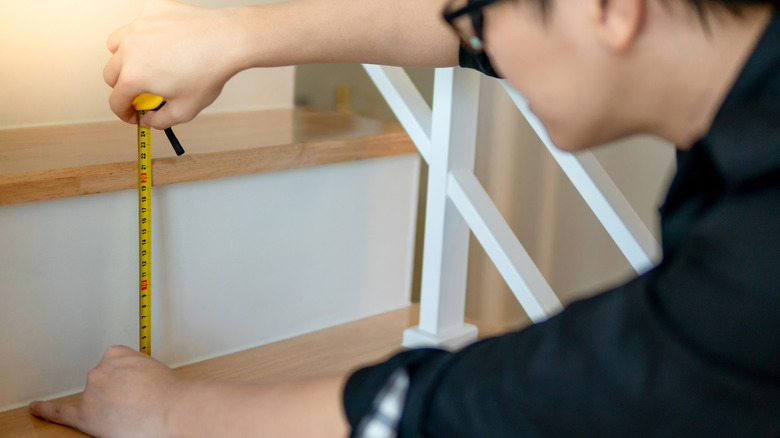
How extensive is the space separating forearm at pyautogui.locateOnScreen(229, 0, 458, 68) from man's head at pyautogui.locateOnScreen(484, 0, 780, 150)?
285mm

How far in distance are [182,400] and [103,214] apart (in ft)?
0.99

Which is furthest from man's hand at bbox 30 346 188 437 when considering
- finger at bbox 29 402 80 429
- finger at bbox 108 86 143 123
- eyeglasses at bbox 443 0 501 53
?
eyeglasses at bbox 443 0 501 53

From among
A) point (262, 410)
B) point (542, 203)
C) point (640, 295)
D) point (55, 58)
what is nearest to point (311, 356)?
point (262, 410)

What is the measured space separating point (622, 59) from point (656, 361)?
0.21 m

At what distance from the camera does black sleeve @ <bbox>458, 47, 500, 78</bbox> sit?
929mm

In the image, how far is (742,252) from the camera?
1.57 ft

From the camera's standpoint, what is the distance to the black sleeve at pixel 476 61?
3.05 feet

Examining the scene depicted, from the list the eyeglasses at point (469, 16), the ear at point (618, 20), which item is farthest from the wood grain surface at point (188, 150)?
the ear at point (618, 20)

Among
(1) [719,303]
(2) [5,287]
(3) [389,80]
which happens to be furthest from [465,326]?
(1) [719,303]

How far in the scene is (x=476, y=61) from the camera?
0.95 metres

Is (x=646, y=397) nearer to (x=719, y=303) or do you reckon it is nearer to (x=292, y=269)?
(x=719, y=303)

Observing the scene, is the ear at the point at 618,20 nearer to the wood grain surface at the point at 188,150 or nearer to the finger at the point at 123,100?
the finger at the point at 123,100

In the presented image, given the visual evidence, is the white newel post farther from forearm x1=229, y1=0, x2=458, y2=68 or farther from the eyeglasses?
the eyeglasses

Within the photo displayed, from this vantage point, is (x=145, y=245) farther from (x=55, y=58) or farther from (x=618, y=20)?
(x=618, y=20)
